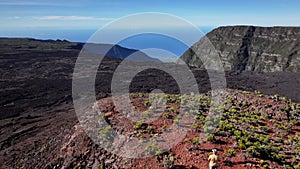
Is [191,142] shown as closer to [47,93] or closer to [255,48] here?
[47,93]

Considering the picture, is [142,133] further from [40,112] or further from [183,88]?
[183,88]

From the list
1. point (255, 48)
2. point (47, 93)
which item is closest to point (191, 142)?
point (47, 93)

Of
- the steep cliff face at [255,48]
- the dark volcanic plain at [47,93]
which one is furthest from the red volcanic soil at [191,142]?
the steep cliff face at [255,48]

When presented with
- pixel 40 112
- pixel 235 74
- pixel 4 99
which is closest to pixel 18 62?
pixel 4 99

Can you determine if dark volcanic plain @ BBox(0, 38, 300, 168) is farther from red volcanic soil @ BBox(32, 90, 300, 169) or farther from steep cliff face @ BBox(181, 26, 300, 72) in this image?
steep cliff face @ BBox(181, 26, 300, 72)

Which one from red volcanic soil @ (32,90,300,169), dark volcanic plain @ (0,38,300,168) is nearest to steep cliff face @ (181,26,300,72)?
dark volcanic plain @ (0,38,300,168)
